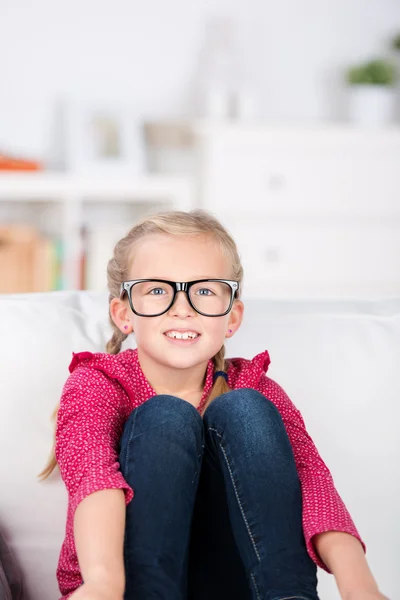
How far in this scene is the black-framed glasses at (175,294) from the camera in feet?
4.27

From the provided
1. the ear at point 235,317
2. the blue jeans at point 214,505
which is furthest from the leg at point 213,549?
the ear at point 235,317

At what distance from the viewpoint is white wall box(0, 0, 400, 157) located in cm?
375

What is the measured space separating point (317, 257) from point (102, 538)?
270cm

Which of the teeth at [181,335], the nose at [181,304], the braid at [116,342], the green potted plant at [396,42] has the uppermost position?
the green potted plant at [396,42]

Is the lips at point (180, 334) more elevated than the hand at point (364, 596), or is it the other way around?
the lips at point (180, 334)

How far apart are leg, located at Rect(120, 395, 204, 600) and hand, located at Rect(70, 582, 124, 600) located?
0.06m

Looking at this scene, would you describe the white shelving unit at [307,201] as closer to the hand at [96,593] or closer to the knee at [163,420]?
the knee at [163,420]

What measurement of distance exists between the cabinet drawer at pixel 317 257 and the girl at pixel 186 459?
2.12 m

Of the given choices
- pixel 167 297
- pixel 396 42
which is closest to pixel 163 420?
pixel 167 297

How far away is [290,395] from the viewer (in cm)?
150

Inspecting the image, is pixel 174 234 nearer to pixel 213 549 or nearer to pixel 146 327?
pixel 146 327

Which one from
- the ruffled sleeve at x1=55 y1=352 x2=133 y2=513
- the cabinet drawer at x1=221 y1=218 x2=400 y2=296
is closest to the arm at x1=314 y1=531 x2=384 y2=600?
the ruffled sleeve at x1=55 y1=352 x2=133 y2=513

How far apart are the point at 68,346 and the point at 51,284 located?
78.6 inches

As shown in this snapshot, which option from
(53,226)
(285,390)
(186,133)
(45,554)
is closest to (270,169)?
(186,133)
